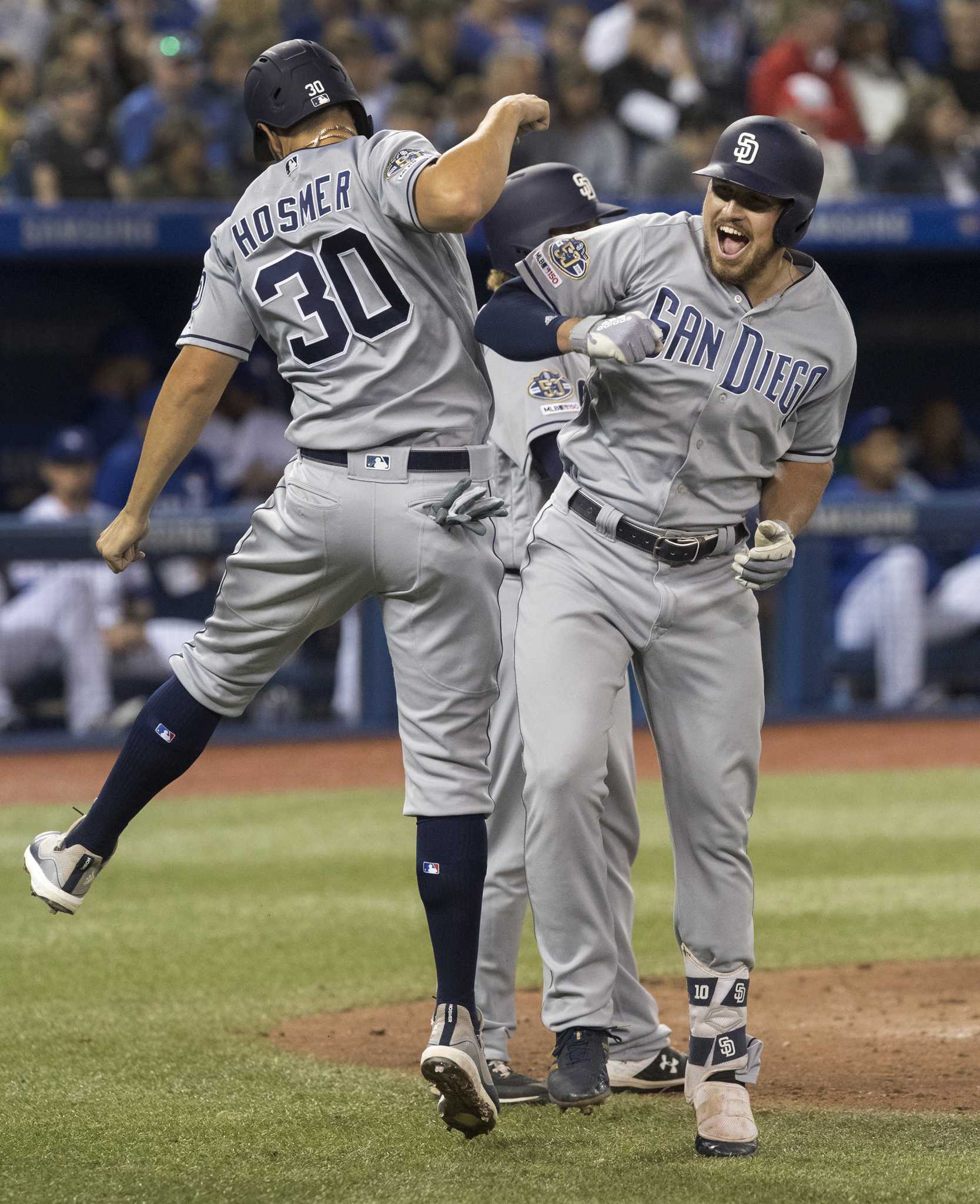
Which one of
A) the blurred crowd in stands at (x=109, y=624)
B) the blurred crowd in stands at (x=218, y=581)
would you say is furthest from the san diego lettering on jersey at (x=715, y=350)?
the blurred crowd in stands at (x=218, y=581)

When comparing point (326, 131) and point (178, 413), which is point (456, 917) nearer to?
point (178, 413)

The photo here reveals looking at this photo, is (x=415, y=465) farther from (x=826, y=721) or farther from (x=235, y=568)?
(x=826, y=721)

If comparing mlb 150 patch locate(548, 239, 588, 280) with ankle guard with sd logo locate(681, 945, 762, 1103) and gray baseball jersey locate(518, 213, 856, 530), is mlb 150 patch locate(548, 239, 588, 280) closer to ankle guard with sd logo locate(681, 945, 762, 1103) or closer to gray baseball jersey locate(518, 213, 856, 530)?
gray baseball jersey locate(518, 213, 856, 530)

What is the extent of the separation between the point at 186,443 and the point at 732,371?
1034mm

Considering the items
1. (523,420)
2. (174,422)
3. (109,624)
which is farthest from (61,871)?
(109,624)

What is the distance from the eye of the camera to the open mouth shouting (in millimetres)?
3297

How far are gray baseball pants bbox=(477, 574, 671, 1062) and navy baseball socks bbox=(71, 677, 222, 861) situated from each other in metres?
0.67

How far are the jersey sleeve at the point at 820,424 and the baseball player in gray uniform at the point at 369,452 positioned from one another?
597mm

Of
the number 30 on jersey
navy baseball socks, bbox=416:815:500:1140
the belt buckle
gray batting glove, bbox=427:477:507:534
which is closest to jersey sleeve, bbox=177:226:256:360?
the number 30 on jersey

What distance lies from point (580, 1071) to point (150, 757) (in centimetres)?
100

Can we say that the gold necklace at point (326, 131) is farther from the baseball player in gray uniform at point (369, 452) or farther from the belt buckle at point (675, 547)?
the belt buckle at point (675, 547)

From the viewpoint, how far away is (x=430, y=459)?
132 inches

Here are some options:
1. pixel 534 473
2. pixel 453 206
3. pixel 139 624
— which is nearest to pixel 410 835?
pixel 139 624

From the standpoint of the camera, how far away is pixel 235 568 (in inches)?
135
